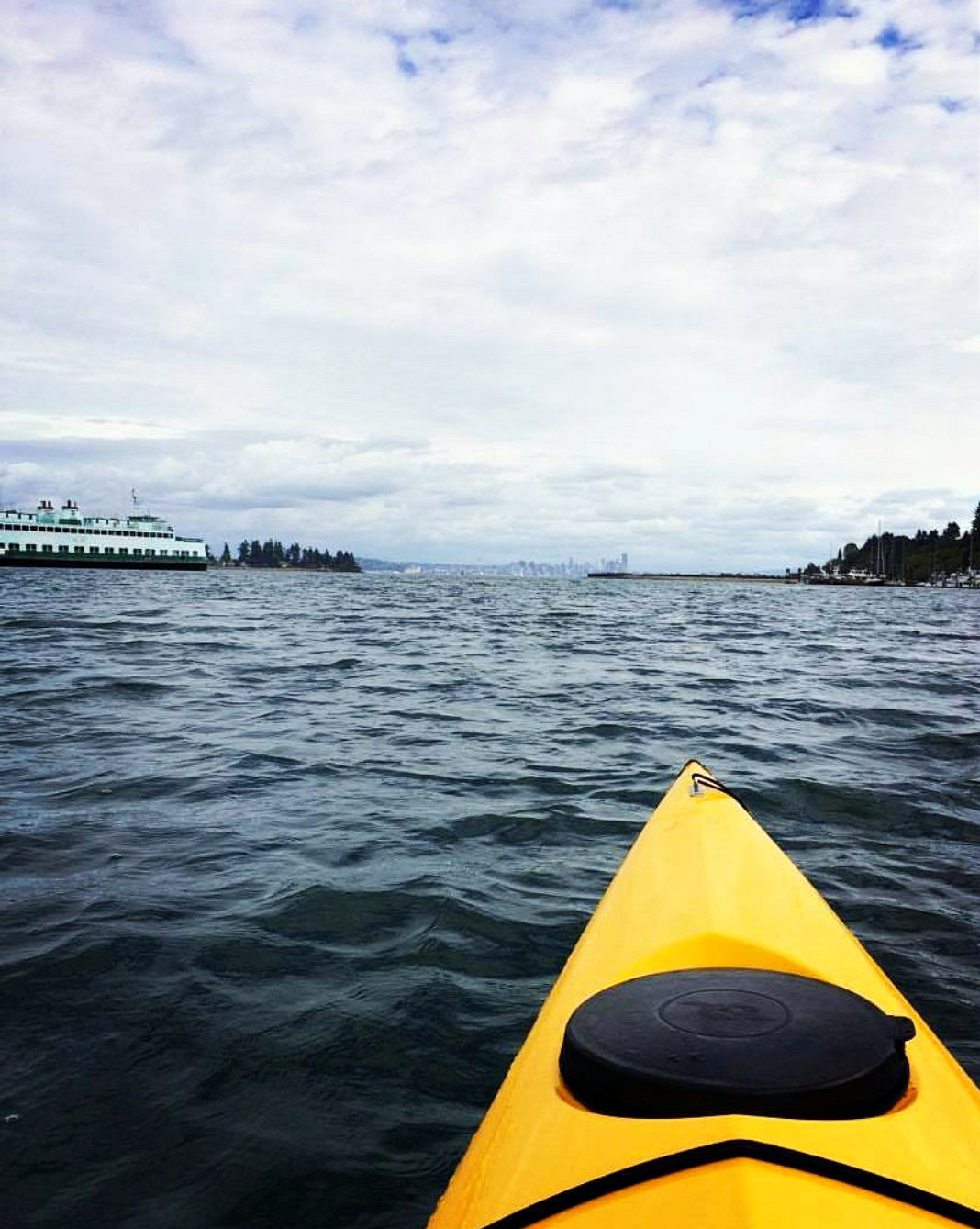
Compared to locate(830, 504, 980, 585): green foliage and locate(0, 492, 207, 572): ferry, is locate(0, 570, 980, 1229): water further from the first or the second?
locate(830, 504, 980, 585): green foliage

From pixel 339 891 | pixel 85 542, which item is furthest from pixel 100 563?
pixel 339 891

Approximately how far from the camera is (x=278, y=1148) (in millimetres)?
3062

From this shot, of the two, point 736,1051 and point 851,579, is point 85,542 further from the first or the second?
point 851,579

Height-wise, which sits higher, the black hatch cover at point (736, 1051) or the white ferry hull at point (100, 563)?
the white ferry hull at point (100, 563)

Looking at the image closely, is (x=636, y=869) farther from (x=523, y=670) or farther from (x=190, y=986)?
(x=523, y=670)

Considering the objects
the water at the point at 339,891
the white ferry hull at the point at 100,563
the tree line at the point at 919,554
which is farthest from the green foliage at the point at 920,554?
the water at the point at 339,891

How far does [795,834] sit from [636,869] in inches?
117

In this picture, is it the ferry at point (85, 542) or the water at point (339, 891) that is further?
the ferry at point (85, 542)

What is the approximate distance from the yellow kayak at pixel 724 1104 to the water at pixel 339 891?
41.4 inches

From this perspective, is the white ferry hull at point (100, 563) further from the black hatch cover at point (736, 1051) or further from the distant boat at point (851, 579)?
the distant boat at point (851, 579)

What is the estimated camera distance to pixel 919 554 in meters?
159

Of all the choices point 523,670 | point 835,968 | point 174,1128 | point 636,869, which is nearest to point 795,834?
point 636,869

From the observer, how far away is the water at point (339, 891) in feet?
10.1

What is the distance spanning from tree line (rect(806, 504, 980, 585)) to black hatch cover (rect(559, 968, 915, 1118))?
493 ft
